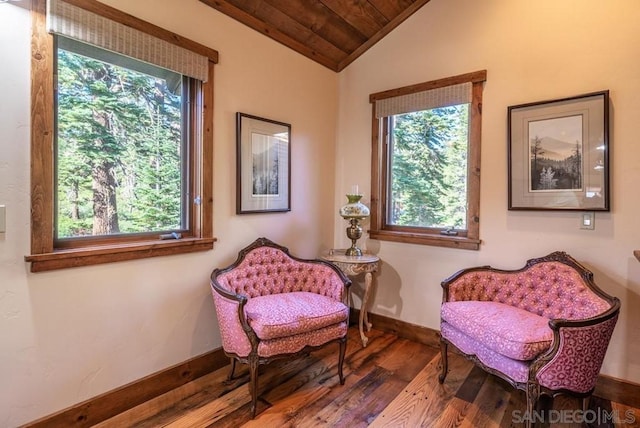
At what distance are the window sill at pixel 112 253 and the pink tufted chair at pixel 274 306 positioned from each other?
10.1 inches

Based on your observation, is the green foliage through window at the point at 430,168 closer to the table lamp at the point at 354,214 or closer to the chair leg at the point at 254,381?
the table lamp at the point at 354,214

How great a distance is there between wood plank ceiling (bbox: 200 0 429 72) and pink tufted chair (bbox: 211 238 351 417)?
5.88 feet

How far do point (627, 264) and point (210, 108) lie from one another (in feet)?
9.90

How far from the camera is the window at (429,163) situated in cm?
284

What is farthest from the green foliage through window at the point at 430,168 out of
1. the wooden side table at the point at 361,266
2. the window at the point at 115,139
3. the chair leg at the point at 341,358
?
the window at the point at 115,139

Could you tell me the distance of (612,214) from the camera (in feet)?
7.45

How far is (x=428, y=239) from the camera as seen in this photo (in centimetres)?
305

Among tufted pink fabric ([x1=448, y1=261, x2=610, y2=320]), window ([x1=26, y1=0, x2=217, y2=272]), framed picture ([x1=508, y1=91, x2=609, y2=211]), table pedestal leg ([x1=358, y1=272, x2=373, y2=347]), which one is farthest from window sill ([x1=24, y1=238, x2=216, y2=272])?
framed picture ([x1=508, y1=91, x2=609, y2=211])

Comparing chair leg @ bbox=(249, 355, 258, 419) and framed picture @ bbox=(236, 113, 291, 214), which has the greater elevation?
framed picture @ bbox=(236, 113, 291, 214)

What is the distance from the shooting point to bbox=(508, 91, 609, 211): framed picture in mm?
2297

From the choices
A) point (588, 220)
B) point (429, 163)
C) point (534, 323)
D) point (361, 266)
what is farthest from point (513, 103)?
point (361, 266)

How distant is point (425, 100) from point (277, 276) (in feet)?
6.56

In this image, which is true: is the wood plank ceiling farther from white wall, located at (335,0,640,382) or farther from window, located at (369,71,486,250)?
window, located at (369,71,486,250)

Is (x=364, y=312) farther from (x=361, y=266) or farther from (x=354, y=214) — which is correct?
(x=354, y=214)
